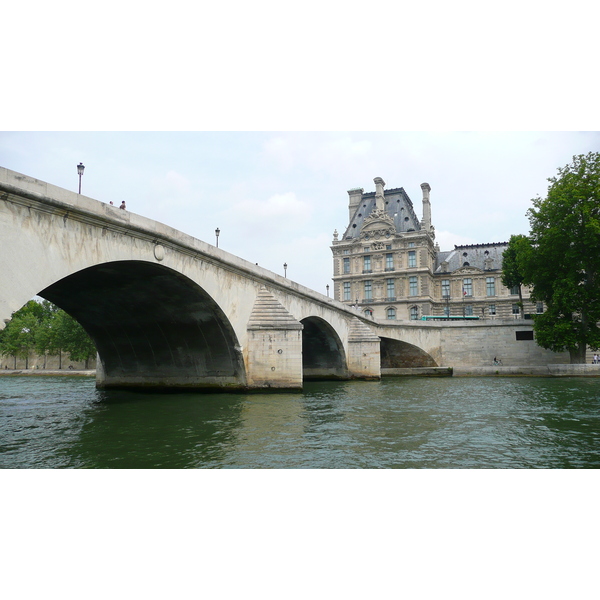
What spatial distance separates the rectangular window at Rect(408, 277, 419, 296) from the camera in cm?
6800

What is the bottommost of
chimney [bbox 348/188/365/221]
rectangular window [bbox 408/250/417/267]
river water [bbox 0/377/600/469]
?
river water [bbox 0/377/600/469]

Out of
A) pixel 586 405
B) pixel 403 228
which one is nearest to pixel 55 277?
pixel 586 405

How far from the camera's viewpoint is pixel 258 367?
79.3ft

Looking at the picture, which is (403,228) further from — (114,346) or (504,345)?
(114,346)

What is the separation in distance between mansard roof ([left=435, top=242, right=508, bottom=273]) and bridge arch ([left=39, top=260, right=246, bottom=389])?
5330 cm

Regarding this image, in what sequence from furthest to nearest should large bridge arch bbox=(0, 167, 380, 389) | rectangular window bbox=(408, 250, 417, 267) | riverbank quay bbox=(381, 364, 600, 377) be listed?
rectangular window bbox=(408, 250, 417, 267), riverbank quay bbox=(381, 364, 600, 377), large bridge arch bbox=(0, 167, 380, 389)

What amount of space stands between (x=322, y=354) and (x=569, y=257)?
18.3 meters

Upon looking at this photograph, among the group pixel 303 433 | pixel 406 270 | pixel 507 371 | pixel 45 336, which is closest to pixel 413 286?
pixel 406 270

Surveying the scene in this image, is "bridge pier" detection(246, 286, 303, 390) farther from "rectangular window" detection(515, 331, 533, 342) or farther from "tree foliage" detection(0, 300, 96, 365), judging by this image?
"tree foliage" detection(0, 300, 96, 365)

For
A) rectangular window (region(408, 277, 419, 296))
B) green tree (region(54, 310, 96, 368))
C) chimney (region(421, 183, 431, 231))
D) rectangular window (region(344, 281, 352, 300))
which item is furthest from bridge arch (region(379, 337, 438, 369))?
green tree (region(54, 310, 96, 368))

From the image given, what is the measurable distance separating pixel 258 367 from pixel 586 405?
13.3m

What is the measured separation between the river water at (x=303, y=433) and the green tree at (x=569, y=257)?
1755 centimetres

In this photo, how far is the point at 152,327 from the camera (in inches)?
970

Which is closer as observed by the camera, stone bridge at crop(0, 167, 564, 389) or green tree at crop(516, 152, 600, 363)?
stone bridge at crop(0, 167, 564, 389)
